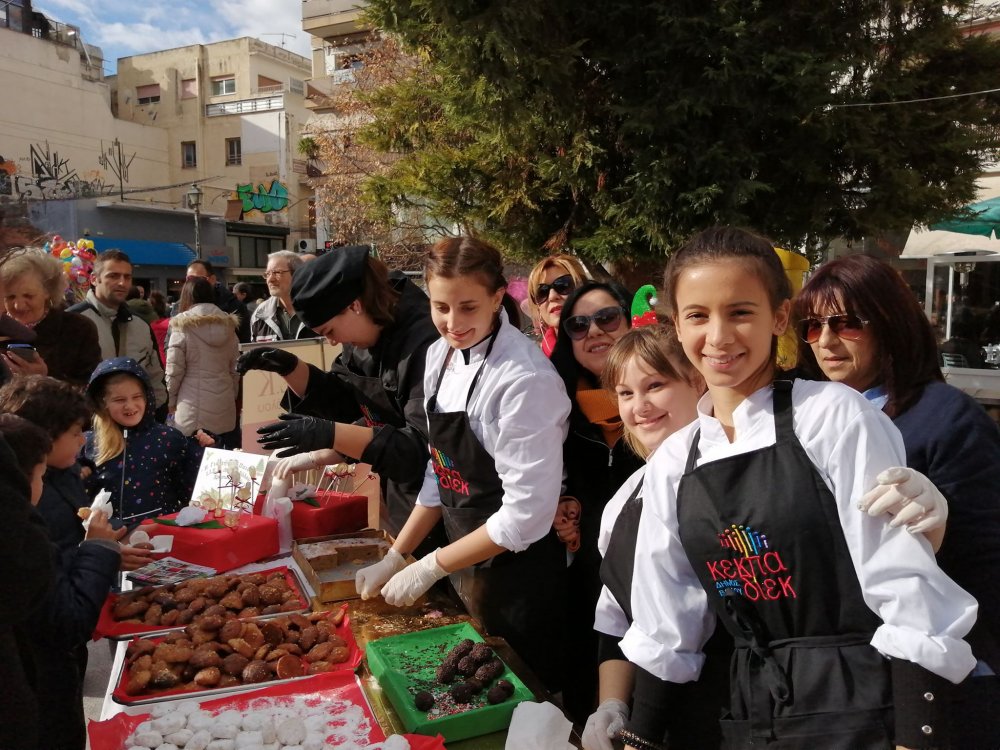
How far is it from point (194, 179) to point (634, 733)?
106 ft

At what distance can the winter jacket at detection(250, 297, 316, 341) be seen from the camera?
19.0ft

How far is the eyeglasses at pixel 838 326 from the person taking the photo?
1.66m

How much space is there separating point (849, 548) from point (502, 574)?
1.12 metres

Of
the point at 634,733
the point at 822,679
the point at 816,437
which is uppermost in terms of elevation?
the point at 816,437

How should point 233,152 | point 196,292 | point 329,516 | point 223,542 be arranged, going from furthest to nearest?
point 233,152 < point 196,292 < point 329,516 < point 223,542

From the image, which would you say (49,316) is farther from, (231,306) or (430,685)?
(430,685)

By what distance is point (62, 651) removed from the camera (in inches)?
74.6

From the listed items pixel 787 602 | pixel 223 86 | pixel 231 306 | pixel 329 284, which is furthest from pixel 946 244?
pixel 223 86

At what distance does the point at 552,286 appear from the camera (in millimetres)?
2850

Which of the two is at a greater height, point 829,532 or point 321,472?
point 829,532

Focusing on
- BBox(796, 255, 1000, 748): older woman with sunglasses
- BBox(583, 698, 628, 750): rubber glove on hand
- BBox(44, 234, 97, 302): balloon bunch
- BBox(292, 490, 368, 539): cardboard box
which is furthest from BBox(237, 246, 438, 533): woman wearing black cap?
BBox(44, 234, 97, 302): balloon bunch

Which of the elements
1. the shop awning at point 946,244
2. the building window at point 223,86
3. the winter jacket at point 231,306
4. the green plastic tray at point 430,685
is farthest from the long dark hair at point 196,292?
the building window at point 223,86

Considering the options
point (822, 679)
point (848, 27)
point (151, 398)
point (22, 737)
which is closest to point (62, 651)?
point (22, 737)

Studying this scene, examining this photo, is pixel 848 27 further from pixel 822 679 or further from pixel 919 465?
pixel 822 679
